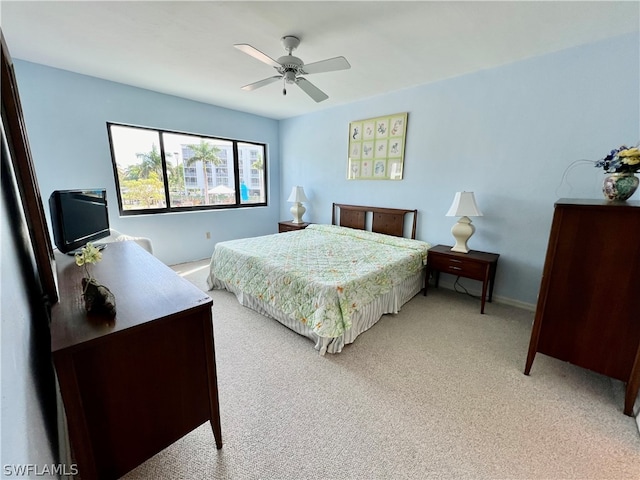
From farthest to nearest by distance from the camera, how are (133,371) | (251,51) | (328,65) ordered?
(328,65), (251,51), (133,371)

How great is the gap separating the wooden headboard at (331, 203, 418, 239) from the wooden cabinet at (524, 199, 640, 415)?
1.92 metres

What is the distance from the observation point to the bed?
207cm

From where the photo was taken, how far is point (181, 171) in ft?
13.3

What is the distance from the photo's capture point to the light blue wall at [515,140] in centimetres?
226

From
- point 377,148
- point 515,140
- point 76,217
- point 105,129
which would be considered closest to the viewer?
point 76,217

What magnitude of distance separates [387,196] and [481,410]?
2750 millimetres

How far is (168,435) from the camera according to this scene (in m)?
1.17

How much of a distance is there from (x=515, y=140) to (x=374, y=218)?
1826mm

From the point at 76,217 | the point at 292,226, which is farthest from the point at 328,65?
the point at 292,226

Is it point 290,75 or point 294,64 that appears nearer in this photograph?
point 294,64

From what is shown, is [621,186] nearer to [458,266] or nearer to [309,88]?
[458,266]

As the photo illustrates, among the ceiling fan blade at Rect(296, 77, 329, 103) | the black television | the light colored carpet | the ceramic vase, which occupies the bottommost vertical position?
the light colored carpet

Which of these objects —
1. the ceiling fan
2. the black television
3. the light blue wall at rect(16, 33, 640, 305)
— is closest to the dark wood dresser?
the black television

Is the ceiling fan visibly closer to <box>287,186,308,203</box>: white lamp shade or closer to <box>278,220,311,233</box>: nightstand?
<box>287,186,308,203</box>: white lamp shade
